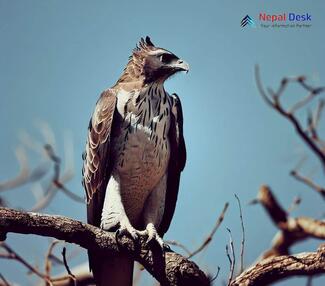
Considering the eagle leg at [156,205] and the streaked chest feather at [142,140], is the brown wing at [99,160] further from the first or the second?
the eagle leg at [156,205]

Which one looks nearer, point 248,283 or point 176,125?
point 248,283

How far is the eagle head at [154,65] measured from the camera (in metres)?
6.02

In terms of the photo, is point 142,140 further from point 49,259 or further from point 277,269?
point 277,269

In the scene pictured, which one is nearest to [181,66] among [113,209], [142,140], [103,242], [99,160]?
[142,140]

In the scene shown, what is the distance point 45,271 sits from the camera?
5.27 m

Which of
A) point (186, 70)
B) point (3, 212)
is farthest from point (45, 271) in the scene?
point (186, 70)

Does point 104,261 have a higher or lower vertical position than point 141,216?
lower

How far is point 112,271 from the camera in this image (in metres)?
5.62

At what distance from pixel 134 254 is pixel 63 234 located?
0.79 metres

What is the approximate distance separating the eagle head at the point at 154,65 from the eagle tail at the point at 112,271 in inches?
72.5

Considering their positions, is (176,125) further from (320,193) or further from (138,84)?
(320,193)

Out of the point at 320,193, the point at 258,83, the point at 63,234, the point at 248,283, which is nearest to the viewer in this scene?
the point at 248,283

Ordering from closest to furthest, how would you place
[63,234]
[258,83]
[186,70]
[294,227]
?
[63,234] < [294,227] < [258,83] < [186,70]

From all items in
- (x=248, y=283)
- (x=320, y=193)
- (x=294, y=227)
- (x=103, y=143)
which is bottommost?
(x=248, y=283)
